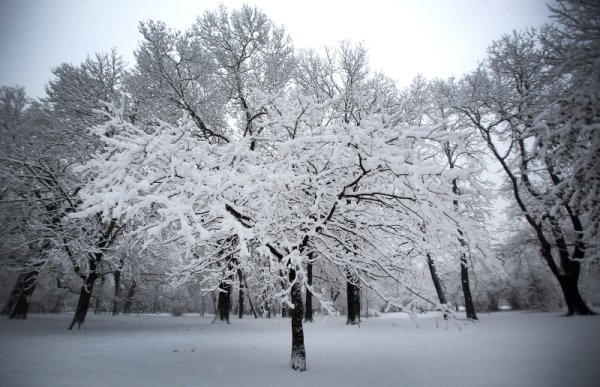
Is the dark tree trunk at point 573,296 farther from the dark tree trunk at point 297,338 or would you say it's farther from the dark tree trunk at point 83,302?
the dark tree trunk at point 83,302

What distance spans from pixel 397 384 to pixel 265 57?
10261 mm

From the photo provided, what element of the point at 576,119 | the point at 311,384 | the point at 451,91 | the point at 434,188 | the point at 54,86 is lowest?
the point at 311,384

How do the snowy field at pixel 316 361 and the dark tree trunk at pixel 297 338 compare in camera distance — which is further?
the dark tree trunk at pixel 297 338

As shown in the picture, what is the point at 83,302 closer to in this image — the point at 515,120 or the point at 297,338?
the point at 297,338

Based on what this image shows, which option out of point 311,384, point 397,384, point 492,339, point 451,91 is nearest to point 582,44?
point 397,384

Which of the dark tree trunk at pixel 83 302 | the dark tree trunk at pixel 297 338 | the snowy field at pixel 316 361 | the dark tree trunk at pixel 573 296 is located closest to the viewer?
the snowy field at pixel 316 361

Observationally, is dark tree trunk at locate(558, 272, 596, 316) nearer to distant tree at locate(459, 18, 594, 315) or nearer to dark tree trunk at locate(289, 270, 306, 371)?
distant tree at locate(459, 18, 594, 315)

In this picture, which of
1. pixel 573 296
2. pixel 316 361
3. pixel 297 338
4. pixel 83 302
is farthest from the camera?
pixel 573 296

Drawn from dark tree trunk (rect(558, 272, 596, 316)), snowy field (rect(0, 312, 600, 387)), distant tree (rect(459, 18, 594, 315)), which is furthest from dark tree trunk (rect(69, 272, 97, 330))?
dark tree trunk (rect(558, 272, 596, 316))

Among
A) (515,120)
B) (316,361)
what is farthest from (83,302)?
(515,120)

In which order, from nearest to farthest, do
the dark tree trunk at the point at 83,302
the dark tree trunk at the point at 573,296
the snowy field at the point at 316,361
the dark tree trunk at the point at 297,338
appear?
the snowy field at the point at 316,361 → the dark tree trunk at the point at 297,338 → the dark tree trunk at the point at 83,302 → the dark tree trunk at the point at 573,296

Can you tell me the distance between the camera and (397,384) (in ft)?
16.9

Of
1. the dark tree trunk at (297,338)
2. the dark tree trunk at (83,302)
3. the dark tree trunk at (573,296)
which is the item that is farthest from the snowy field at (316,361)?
the dark tree trunk at (573,296)

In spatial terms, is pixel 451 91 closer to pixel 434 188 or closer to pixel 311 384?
pixel 434 188
